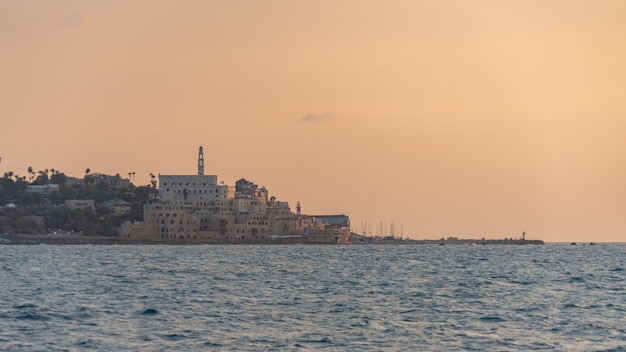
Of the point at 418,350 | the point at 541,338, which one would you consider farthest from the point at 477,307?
the point at 418,350

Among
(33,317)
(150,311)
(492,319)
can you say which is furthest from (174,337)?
(492,319)

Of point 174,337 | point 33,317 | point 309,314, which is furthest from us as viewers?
point 309,314

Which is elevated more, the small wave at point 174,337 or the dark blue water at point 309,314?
the dark blue water at point 309,314

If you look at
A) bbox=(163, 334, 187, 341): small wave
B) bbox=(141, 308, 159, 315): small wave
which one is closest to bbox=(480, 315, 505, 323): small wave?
bbox=(163, 334, 187, 341): small wave

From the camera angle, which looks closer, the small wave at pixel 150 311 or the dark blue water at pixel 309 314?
the dark blue water at pixel 309 314

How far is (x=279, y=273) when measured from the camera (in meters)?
98.3

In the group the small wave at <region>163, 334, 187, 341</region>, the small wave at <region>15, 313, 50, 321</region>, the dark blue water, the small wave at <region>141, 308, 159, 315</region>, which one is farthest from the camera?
the small wave at <region>141, 308, 159, 315</region>

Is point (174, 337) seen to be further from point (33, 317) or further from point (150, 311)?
point (33, 317)

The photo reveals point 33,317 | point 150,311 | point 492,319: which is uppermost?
point 492,319

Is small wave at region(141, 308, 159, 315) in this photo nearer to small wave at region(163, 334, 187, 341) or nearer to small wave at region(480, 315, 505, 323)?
small wave at region(163, 334, 187, 341)

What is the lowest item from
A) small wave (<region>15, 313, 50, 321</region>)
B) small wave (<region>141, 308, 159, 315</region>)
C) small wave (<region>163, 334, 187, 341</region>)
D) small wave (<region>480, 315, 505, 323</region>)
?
small wave (<region>163, 334, 187, 341</region>)

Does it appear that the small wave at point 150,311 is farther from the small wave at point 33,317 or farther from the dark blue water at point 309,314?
the small wave at point 33,317

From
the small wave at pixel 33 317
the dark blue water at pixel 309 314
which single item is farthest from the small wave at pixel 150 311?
the small wave at pixel 33 317

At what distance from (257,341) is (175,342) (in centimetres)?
339
